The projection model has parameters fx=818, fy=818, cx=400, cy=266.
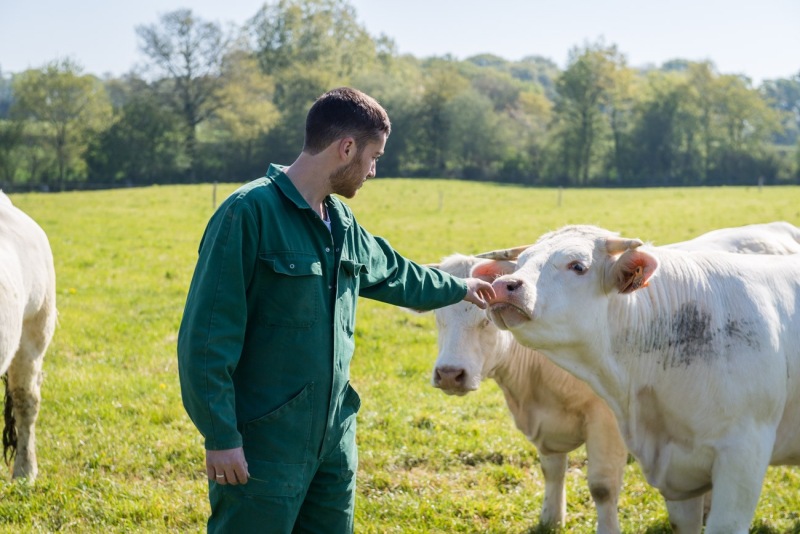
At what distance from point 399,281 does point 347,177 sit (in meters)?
0.76

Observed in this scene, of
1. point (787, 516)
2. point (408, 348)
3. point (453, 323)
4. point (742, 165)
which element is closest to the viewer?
point (453, 323)

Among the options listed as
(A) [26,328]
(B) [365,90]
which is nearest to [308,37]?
(B) [365,90]

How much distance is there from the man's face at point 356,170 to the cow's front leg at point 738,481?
2.18 metres

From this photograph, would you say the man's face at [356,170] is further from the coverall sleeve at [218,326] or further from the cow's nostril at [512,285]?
the cow's nostril at [512,285]

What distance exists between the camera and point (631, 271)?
3.84m

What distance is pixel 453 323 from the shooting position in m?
5.17

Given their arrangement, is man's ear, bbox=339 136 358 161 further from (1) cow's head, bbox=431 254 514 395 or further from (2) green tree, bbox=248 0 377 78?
(2) green tree, bbox=248 0 377 78

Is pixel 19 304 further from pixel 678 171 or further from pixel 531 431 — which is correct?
pixel 678 171

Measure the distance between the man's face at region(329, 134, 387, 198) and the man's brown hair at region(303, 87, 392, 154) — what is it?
3 cm

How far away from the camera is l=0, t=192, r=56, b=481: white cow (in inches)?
238

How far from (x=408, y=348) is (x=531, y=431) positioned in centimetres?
472

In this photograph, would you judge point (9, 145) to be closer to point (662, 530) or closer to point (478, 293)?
point (662, 530)

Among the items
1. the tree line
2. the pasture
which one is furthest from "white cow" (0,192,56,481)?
the tree line

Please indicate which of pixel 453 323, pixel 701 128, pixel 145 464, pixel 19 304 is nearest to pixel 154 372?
pixel 145 464
